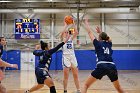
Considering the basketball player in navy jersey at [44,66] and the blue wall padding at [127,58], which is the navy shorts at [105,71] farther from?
the blue wall padding at [127,58]

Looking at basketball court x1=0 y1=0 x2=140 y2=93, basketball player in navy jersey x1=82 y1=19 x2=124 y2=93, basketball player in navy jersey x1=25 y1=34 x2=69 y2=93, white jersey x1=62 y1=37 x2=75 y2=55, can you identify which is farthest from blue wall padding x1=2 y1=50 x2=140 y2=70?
basketball player in navy jersey x1=82 y1=19 x2=124 y2=93

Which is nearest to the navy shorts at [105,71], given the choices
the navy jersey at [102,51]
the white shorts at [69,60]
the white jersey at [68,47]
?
the navy jersey at [102,51]

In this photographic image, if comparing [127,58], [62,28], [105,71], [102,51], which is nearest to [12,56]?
[62,28]

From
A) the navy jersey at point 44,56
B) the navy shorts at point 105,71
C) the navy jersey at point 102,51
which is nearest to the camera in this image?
the navy shorts at point 105,71

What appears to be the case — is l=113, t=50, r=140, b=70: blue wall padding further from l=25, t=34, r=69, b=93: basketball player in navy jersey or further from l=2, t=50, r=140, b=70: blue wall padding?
l=25, t=34, r=69, b=93: basketball player in navy jersey

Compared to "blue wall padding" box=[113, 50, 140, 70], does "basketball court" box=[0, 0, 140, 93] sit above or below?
above

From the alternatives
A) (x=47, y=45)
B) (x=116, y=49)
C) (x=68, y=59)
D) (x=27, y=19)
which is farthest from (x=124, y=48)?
(x=47, y=45)

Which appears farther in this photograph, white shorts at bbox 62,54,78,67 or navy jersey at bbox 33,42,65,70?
white shorts at bbox 62,54,78,67

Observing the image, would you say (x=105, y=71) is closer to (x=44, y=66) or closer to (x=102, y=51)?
(x=102, y=51)

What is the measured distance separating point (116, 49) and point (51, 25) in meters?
6.37

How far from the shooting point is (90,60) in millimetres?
24141

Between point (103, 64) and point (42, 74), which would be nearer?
point (103, 64)

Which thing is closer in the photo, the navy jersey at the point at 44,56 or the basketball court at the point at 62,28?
the navy jersey at the point at 44,56

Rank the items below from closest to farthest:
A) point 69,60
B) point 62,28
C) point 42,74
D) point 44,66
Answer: point 42,74 → point 44,66 → point 69,60 → point 62,28
